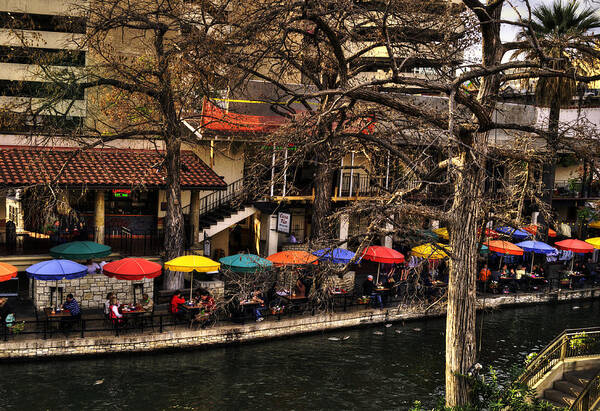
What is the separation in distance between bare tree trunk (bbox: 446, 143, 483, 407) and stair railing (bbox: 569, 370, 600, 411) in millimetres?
2081

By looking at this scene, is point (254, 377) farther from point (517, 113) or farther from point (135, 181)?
point (517, 113)

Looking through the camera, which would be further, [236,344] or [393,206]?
[236,344]

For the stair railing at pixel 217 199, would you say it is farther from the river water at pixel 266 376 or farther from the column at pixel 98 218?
the river water at pixel 266 376

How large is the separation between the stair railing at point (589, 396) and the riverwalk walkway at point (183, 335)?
11.9 ft

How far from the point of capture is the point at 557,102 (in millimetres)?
30016

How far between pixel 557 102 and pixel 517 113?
680cm

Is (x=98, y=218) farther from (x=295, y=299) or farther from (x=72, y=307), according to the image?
(x=295, y=299)

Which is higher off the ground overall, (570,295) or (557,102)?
(557,102)

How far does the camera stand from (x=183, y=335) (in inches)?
766

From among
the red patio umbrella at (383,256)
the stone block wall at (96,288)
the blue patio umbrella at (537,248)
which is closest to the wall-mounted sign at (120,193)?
the stone block wall at (96,288)

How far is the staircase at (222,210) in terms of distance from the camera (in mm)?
27655

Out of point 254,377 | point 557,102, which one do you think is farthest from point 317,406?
point 557,102

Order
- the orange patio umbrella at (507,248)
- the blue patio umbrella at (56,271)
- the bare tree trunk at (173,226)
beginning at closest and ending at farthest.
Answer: the blue patio umbrella at (56,271)
the bare tree trunk at (173,226)
the orange patio umbrella at (507,248)

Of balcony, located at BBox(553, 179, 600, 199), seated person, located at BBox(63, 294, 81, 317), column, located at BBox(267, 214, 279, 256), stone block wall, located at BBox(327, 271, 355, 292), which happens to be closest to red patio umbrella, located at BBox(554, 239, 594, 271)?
balcony, located at BBox(553, 179, 600, 199)
